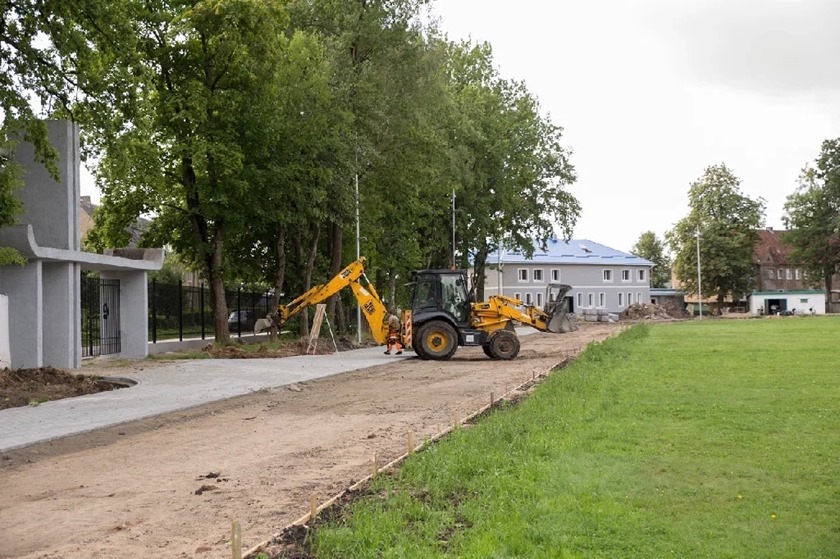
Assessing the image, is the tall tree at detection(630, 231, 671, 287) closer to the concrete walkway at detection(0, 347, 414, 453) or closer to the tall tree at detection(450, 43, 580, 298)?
the tall tree at detection(450, 43, 580, 298)

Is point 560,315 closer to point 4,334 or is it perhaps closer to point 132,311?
point 132,311

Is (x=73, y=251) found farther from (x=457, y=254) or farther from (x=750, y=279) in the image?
(x=750, y=279)

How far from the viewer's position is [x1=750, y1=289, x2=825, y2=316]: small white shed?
319 ft

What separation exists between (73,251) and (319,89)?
1226 centimetres

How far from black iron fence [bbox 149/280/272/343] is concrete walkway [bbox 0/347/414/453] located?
20.7 ft

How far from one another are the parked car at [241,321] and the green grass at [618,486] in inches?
1141

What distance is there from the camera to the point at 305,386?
22047mm

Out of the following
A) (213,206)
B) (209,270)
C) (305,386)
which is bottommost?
(305,386)

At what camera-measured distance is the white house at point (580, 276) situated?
96.6m

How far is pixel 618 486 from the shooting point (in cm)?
894

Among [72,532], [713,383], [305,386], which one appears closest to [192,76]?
[305,386]

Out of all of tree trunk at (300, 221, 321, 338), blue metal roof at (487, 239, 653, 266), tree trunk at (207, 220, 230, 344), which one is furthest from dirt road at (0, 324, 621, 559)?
blue metal roof at (487, 239, 653, 266)

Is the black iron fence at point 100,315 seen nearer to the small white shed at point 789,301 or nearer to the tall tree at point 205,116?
the tall tree at point 205,116

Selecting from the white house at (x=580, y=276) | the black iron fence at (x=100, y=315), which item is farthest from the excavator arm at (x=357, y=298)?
the white house at (x=580, y=276)
